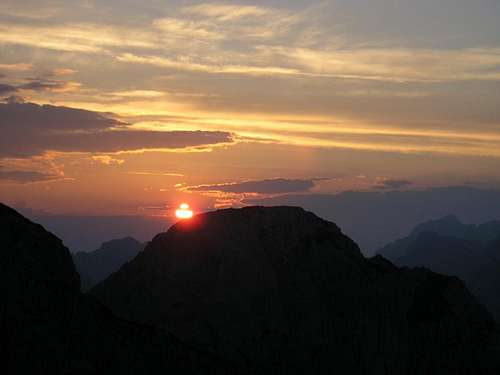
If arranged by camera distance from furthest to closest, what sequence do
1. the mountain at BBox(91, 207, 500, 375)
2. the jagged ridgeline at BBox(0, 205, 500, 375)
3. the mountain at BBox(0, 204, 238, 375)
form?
the mountain at BBox(91, 207, 500, 375) → the jagged ridgeline at BBox(0, 205, 500, 375) → the mountain at BBox(0, 204, 238, 375)

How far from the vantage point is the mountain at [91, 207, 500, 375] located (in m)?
104

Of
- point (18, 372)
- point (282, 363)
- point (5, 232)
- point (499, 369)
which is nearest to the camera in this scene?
point (18, 372)

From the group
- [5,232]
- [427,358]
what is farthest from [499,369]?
[5,232]

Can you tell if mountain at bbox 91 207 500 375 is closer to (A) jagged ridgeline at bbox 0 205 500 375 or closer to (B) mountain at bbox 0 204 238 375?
(A) jagged ridgeline at bbox 0 205 500 375

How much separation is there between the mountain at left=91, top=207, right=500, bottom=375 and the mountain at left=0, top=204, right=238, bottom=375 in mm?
22464

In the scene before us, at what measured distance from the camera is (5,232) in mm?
75188

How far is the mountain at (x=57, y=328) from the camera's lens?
65938 millimetres

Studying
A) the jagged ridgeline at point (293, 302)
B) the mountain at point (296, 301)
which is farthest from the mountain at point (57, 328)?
the mountain at point (296, 301)

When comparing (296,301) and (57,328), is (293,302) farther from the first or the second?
(57,328)

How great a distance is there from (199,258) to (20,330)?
5073 cm

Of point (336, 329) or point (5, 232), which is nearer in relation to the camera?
point (5, 232)

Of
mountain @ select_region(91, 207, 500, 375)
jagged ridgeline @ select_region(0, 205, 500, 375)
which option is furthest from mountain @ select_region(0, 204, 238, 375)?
mountain @ select_region(91, 207, 500, 375)

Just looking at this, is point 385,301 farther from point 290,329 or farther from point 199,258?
point 199,258

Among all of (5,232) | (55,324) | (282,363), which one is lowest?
(282,363)
